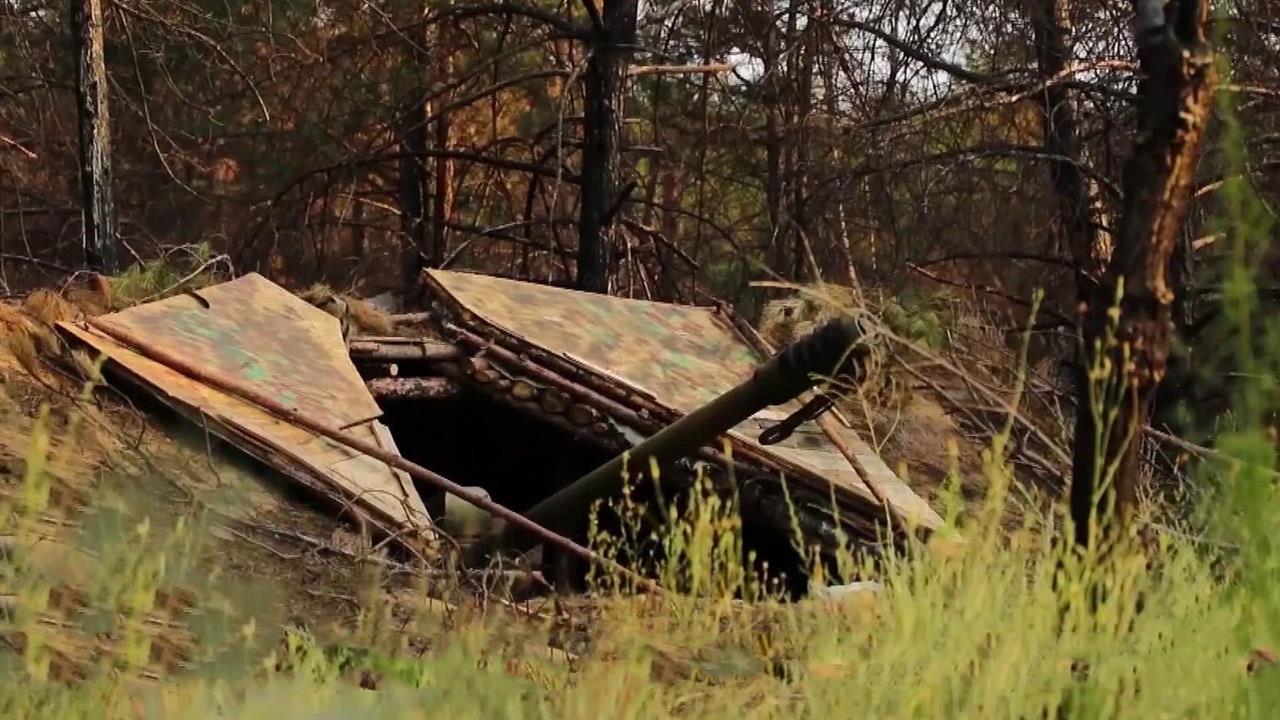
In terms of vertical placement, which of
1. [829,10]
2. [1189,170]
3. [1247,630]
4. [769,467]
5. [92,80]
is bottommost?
[769,467]

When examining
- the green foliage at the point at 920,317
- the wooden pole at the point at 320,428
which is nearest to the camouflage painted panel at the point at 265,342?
the wooden pole at the point at 320,428

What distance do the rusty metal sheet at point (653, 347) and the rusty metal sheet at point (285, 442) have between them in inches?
65.7

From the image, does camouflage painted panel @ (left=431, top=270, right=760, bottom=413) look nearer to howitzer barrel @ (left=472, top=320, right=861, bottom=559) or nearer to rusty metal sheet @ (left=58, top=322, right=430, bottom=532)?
howitzer barrel @ (left=472, top=320, right=861, bottom=559)

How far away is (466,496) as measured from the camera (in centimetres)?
504

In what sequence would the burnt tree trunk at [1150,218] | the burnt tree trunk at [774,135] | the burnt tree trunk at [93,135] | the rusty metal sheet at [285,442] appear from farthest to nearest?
the burnt tree trunk at [774,135] < the burnt tree trunk at [93,135] < the rusty metal sheet at [285,442] < the burnt tree trunk at [1150,218]

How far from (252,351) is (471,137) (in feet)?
34.3

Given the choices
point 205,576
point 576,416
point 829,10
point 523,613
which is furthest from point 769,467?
point 829,10

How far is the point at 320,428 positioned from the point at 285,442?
145mm

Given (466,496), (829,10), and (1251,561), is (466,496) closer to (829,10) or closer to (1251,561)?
(1251,561)

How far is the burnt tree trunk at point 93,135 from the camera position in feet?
30.8

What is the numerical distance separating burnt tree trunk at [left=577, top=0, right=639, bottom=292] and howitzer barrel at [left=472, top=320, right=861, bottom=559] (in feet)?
18.1

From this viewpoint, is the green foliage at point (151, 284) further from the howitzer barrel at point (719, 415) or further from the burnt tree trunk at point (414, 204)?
the burnt tree trunk at point (414, 204)

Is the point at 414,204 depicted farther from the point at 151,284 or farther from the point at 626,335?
the point at 151,284

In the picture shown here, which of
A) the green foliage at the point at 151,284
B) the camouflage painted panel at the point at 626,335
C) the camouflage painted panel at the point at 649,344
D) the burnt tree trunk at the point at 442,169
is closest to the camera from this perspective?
the green foliage at the point at 151,284
